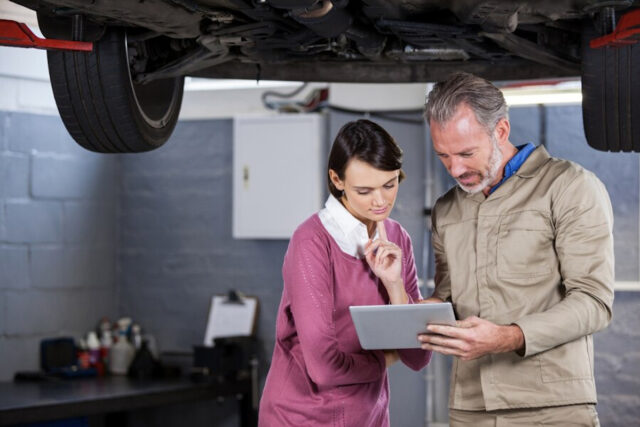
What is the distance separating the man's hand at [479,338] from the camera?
6.99 ft

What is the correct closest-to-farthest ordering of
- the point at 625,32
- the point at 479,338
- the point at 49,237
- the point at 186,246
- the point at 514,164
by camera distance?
the point at 479,338 → the point at 514,164 → the point at 625,32 → the point at 49,237 → the point at 186,246

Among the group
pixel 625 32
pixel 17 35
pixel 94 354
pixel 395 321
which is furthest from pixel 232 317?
pixel 625 32

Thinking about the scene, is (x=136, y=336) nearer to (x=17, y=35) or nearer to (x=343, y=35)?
(x=343, y=35)

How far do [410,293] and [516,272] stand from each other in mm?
515

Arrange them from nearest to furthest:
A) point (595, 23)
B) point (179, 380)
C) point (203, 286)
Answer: point (595, 23)
point (179, 380)
point (203, 286)

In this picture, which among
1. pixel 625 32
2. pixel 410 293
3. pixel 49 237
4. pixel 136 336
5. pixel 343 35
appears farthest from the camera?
pixel 136 336

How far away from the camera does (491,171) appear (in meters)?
2.32

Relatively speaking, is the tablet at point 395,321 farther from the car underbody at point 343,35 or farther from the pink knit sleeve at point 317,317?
the car underbody at point 343,35

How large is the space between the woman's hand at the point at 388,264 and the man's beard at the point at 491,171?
286 mm

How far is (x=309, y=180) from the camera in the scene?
554 centimetres

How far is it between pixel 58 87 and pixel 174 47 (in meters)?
0.49

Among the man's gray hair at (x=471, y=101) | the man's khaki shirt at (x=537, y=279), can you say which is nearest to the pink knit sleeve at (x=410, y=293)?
the man's khaki shirt at (x=537, y=279)

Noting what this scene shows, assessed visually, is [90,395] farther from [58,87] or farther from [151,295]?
[58,87]

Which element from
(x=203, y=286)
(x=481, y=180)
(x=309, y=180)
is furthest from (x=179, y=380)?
(x=481, y=180)
